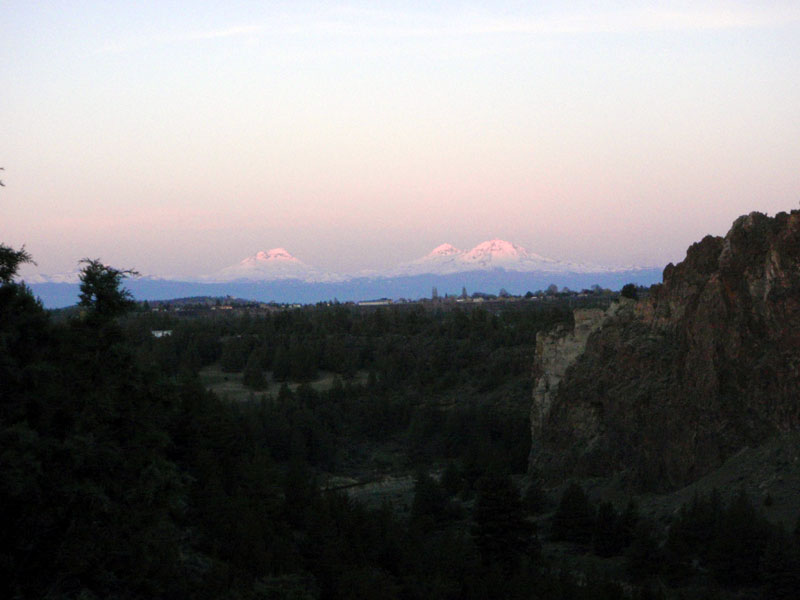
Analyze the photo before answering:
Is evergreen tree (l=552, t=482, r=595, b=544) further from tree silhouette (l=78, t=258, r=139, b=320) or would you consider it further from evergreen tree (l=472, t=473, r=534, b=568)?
tree silhouette (l=78, t=258, r=139, b=320)

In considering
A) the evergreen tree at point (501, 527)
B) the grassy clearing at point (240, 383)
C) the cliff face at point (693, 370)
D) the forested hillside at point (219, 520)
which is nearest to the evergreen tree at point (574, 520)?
the forested hillside at point (219, 520)

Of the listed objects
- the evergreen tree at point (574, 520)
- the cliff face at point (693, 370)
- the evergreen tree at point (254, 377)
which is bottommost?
the evergreen tree at point (574, 520)

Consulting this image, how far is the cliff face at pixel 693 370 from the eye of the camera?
26203 millimetres

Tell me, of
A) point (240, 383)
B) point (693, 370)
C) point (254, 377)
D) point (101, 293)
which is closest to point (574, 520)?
point (693, 370)

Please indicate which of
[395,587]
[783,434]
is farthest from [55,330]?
[783,434]

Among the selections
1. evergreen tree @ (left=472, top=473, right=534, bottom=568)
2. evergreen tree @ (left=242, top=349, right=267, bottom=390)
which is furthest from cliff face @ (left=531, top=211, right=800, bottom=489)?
evergreen tree @ (left=242, top=349, right=267, bottom=390)

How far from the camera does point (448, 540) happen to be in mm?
22438

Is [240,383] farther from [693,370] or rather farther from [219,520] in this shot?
[219,520]

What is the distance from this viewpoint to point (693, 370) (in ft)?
96.0

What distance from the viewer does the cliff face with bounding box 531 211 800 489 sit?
2620 cm

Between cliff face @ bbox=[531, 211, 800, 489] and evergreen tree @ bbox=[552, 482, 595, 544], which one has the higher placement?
cliff face @ bbox=[531, 211, 800, 489]

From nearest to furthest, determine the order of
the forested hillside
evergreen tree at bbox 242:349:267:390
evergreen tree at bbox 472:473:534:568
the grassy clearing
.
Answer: the forested hillside
evergreen tree at bbox 472:473:534:568
the grassy clearing
evergreen tree at bbox 242:349:267:390

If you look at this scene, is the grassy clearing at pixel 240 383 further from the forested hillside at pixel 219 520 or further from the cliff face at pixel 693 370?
the cliff face at pixel 693 370

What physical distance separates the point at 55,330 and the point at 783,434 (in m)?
19.3
